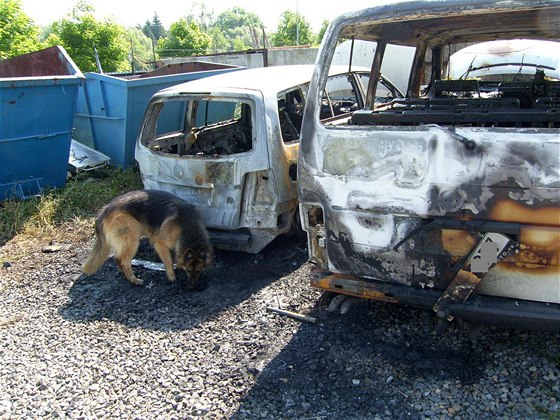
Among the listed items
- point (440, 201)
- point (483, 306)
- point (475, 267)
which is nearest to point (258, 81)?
point (440, 201)

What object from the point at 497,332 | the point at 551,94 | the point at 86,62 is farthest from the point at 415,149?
the point at 86,62

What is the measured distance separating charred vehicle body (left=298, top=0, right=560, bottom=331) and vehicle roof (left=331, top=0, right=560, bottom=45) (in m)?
0.01

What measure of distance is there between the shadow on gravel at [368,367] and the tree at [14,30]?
10.9 meters

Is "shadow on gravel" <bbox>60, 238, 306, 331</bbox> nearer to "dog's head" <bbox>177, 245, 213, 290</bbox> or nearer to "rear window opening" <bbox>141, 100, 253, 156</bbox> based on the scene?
"dog's head" <bbox>177, 245, 213, 290</bbox>

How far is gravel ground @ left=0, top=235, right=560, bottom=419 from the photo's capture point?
274cm

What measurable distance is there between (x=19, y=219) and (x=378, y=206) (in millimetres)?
4785

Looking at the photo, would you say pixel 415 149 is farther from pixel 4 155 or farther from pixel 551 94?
pixel 4 155

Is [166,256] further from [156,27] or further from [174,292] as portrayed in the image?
[156,27]

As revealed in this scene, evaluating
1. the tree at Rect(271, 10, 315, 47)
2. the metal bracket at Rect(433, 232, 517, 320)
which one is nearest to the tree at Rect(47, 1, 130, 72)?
the metal bracket at Rect(433, 232, 517, 320)

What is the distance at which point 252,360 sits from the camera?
321 centimetres

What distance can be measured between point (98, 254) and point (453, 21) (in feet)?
11.8

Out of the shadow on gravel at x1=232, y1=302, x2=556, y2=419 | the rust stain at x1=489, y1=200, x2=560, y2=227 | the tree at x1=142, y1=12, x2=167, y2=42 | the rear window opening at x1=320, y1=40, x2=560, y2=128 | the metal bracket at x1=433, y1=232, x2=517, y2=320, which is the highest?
the tree at x1=142, y1=12, x2=167, y2=42

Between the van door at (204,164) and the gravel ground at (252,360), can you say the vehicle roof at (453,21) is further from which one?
the gravel ground at (252,360)

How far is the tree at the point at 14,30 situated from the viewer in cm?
1089
